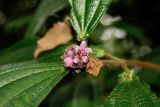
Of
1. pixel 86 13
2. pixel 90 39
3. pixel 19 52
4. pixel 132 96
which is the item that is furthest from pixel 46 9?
pixel 132 96

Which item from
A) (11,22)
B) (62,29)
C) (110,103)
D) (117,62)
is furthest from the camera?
(11,22)

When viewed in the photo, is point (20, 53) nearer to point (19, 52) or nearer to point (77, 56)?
point (19, 52)

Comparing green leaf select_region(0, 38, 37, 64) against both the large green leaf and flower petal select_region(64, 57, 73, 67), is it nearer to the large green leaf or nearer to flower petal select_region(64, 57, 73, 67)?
the large green leaf

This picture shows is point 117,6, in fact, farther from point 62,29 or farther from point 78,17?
point 78,17

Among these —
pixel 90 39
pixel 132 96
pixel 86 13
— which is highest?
pixel 86 13

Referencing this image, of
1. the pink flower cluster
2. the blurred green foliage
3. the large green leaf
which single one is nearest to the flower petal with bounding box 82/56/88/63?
the pink flower cluster

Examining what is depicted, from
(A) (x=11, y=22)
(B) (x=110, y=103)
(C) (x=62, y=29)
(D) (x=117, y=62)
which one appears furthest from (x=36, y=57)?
(A) (x=11, y=22)
